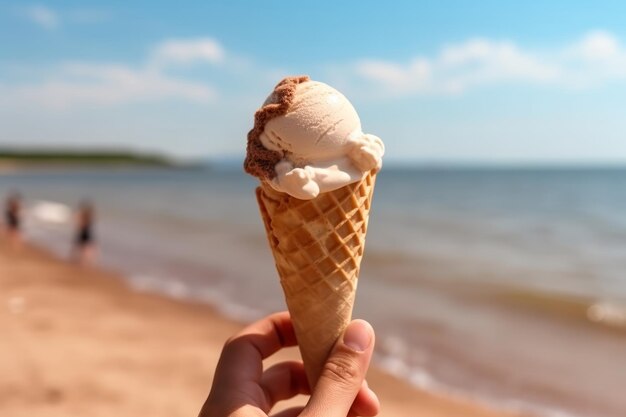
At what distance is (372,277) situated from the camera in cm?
1148

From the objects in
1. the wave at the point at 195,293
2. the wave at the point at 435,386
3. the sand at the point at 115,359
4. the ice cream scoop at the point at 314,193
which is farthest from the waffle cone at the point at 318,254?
the wave at the point at 195,293

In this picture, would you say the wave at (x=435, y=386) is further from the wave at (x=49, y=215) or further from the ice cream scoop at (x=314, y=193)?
the wave at (x=49, y=215)

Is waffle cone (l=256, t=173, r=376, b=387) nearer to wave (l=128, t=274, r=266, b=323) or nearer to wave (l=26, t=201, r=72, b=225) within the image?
wave (l=128, t=274, r=266, b=323)

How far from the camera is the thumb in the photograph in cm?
204

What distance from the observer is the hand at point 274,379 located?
81.0 inches

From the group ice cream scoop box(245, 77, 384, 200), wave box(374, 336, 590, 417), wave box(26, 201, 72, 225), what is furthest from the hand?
wave box(26, 201, 72, 225)

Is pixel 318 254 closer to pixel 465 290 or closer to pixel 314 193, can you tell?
pixel 314 193

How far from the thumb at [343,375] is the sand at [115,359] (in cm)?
343

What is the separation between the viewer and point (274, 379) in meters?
2.60

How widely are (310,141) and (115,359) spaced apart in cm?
512

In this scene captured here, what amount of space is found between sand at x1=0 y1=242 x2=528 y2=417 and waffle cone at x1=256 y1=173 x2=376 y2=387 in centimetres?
320

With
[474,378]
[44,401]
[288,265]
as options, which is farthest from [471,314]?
[288,265]

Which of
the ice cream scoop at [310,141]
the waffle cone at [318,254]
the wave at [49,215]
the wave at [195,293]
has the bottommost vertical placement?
the wave at [49,215]

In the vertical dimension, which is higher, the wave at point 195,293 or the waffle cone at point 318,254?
the waffle cone at point 318,254
